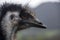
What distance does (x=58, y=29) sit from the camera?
1239 centimetres

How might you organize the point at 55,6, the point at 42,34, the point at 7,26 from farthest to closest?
the point at 42,34, the point at 55,6, the point at 7,26

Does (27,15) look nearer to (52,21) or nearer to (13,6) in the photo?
(13,6)

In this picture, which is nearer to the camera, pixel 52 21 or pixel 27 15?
pixel 27 15

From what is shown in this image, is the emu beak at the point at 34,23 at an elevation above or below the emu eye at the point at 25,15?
below

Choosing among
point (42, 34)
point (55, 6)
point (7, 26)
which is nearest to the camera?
point (7, 26)

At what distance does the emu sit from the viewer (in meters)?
4.27

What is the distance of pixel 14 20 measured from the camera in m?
4.35

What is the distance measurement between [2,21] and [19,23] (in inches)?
7.9

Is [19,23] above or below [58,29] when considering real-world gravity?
below

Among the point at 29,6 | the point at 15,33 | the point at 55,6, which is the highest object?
the point at 55,6

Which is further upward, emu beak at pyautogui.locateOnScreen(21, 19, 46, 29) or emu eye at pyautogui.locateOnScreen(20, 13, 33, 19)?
emu eye at pyautogui.locateOnScreen(20, 13, 33, 19)

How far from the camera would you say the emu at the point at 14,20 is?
427 cm

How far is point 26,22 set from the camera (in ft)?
14.3

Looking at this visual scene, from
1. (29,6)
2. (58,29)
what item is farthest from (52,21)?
(29,6)
